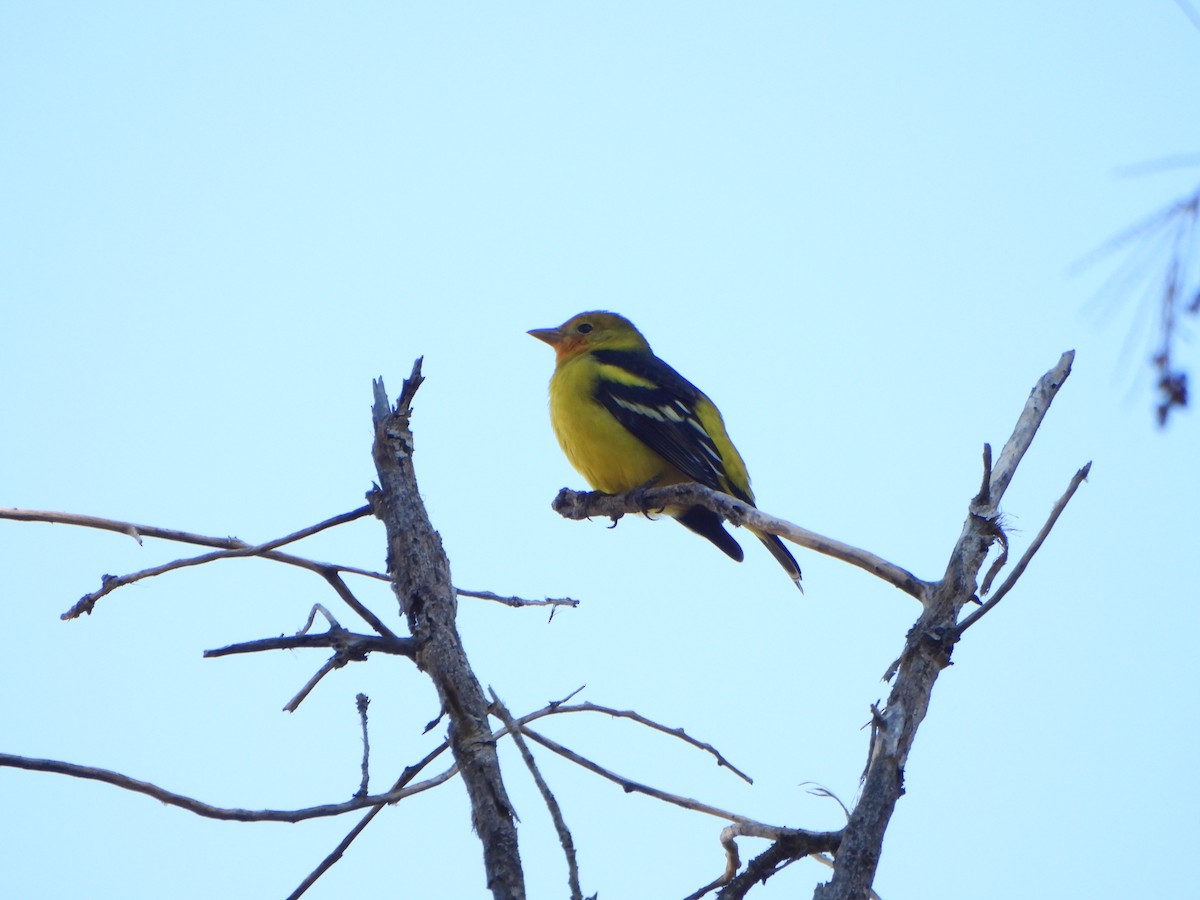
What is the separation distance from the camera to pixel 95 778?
231 centimetres

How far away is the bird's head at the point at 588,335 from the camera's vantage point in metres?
8.13

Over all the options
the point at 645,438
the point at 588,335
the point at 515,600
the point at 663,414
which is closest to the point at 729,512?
the point at 515,600

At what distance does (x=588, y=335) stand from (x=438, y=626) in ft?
17.6

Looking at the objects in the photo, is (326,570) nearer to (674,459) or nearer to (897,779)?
(897,779)

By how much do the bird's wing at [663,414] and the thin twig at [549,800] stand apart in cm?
407

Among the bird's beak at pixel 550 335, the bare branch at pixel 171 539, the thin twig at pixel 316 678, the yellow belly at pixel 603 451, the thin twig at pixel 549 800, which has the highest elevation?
the bird's beak at pixel 550 335

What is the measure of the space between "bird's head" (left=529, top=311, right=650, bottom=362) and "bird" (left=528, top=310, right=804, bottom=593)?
662mm

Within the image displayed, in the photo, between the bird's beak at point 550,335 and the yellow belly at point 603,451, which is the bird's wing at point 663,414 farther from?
the bird's beak at point 550,335

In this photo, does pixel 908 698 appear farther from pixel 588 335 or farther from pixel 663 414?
pixel 588 335

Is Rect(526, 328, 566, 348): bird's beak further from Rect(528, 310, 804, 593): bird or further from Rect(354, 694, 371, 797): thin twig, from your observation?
Rect(354, 694, 371, 797): thin twig

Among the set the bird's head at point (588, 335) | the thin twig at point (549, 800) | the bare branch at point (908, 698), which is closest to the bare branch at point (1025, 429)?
the bare branch at point (908, 698)

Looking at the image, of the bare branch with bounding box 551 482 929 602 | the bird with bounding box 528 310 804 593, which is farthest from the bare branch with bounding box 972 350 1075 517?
the bird with bounding box 528 310 804 593

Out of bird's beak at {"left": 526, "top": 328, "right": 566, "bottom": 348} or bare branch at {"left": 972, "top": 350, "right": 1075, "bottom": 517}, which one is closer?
bare branch at {"left": 972, "top": 350, "right": 1075, "bottom": 517}

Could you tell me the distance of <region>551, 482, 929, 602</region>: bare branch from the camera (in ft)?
9.93
